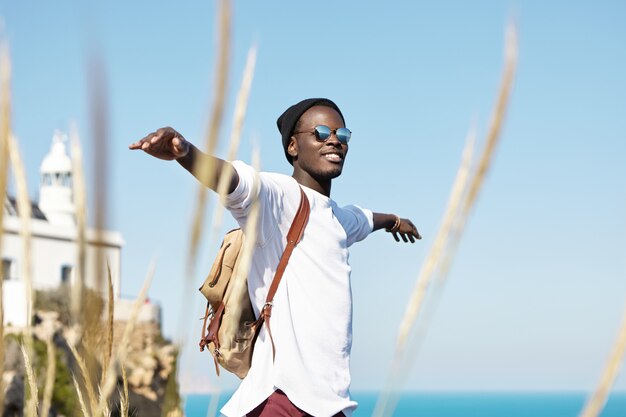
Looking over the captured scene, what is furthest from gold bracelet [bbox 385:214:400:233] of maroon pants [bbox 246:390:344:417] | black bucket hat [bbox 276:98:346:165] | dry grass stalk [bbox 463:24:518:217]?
dry grass stalk [bbox 463:24:518:217]

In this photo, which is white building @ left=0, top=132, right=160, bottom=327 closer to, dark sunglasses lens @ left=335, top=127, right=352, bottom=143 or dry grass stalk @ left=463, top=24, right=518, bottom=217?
dark sunglasses lens @ left=335, top=127, right=352, bottom=143

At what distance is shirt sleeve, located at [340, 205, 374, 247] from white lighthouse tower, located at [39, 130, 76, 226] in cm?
2632

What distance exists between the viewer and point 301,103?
2.52 metres

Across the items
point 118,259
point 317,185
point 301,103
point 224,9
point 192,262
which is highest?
point 224,9

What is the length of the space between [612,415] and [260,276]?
454ft

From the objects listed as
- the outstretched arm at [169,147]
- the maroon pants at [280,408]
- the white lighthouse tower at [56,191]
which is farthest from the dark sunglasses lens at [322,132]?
the white lighthouse tower at [56,191]

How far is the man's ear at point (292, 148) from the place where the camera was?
2496 mm

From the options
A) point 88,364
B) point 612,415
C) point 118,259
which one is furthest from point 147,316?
point 612,415

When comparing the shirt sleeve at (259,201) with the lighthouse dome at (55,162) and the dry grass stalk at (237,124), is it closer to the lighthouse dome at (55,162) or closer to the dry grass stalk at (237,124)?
the dry grass stalk at (237,124)

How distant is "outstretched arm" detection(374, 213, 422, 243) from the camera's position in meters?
3.02

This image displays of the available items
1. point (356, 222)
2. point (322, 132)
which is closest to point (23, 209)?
point (322, 132)

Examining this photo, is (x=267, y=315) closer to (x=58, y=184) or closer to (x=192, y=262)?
(x=192, y=262)

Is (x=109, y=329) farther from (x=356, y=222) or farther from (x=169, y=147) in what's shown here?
(x=356, y=222)

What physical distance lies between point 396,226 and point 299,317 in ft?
3.40
